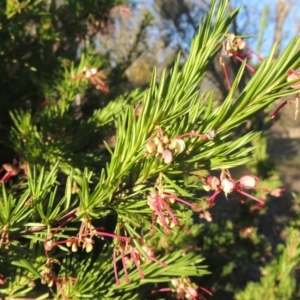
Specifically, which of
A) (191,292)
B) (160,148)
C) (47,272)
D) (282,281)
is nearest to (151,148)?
(160,148)

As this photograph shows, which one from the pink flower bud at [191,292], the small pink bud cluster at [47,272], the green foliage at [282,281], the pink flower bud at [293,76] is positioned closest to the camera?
the pink flower bud at [293,76]

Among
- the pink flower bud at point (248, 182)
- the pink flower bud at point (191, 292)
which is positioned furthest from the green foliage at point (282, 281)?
the pink flower bud at point (248, 182)

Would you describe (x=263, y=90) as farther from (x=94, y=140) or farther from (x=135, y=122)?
(x=94, y=140)

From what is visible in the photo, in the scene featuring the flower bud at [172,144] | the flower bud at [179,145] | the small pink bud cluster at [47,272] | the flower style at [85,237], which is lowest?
the small pink bud cluster at [47,272]

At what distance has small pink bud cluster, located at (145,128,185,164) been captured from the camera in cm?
41

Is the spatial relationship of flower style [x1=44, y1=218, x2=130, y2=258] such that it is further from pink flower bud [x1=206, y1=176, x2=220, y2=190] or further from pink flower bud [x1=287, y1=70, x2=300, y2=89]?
pink flower bud [x1=287, y1=70, x2=300, y2=89]

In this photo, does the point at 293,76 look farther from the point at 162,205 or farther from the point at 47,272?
the point at 47,272

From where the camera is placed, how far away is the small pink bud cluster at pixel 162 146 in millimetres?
413

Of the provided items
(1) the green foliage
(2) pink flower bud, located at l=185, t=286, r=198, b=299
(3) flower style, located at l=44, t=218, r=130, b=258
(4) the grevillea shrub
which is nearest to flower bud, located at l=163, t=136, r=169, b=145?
(4) the grevillea shrub

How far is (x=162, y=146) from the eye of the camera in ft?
1.36

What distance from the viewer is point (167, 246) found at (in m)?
1.09

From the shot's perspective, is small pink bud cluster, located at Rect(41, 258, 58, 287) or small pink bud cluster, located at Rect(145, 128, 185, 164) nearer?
small pink bud cluster, located at Rect(145, 128, 185, 164)

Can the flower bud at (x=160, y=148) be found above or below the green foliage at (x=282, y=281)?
above

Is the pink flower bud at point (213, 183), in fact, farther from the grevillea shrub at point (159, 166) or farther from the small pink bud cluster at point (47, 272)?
the small pink bud cluster at point (47, 272)
